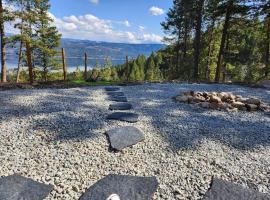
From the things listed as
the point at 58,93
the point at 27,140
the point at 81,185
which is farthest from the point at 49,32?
the point at 81,185

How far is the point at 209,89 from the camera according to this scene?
7.09 metres

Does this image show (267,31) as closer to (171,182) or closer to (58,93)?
(58,93)

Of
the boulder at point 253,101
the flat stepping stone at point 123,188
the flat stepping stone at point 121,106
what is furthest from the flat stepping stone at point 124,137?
the boulder at point 253,101

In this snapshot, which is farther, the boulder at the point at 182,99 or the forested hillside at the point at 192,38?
the forested hillside at the point at 192,38

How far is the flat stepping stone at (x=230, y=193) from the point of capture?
211cm

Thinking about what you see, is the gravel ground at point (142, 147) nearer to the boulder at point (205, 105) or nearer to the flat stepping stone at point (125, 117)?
the flat stepping stone at point (125, 117)

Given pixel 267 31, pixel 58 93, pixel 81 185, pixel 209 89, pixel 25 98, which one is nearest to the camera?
pixel 81 185

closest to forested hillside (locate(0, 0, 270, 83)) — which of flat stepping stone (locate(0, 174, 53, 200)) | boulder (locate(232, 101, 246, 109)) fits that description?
boulder (locate(232, 101, 246, 109))

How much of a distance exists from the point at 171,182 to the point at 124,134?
43.2 inches

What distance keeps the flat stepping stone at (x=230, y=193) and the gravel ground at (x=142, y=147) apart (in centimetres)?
9

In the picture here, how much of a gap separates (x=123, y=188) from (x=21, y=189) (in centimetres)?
90

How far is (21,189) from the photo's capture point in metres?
2.11

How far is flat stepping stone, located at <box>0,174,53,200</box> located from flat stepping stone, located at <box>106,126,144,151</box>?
0.98 metres

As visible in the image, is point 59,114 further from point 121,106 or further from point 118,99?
point 118,99
